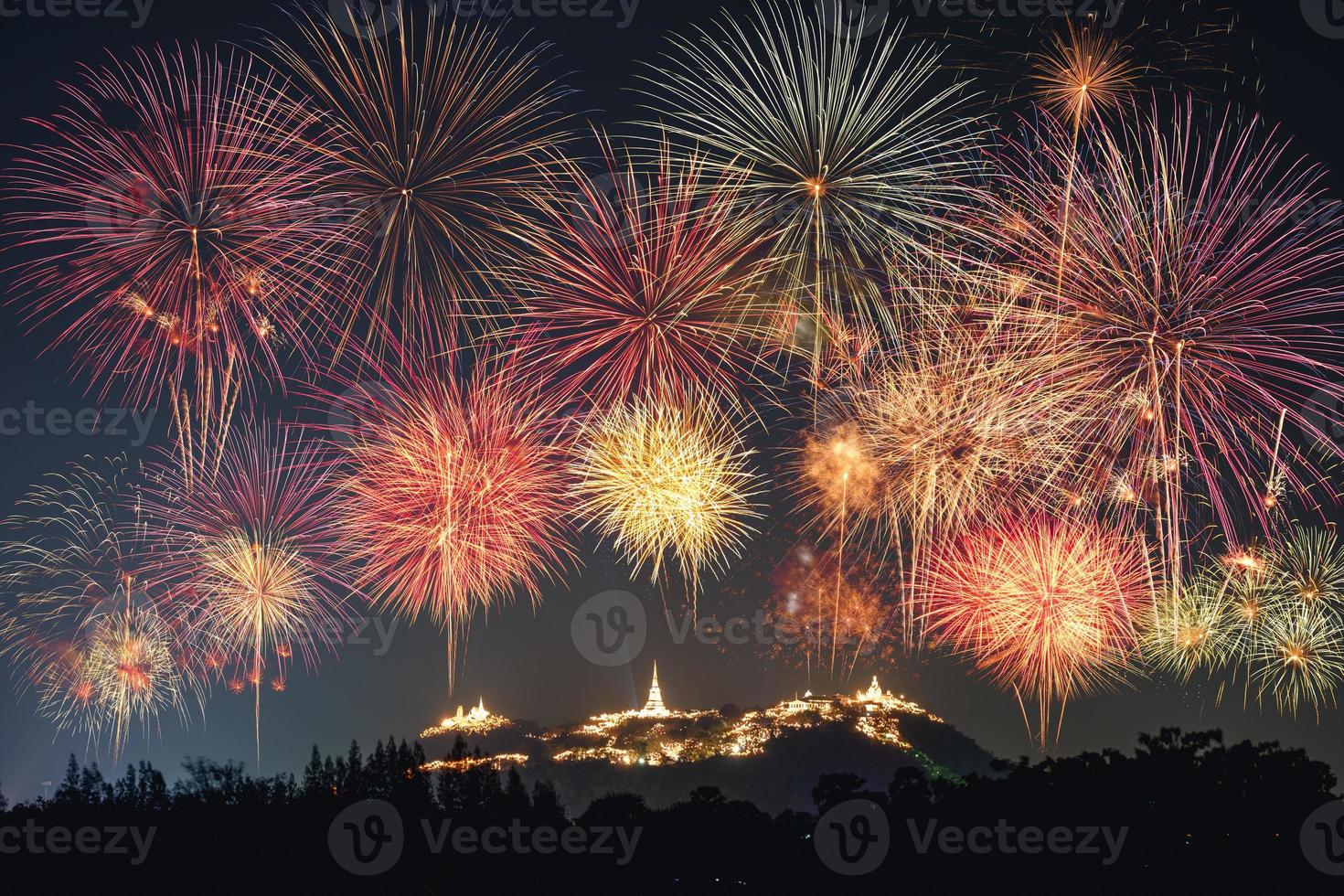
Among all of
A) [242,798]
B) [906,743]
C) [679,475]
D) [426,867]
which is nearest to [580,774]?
[906,743]

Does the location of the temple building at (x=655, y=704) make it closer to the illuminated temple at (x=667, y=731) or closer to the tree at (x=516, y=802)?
the illuminated temple at (x=667, y=731)

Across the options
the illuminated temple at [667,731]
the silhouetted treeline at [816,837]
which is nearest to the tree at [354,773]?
the silhouetted treeline at [816,837]

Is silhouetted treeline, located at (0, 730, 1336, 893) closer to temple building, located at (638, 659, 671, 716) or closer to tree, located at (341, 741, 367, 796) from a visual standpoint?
tree, located at (341, 741, 367, 796)

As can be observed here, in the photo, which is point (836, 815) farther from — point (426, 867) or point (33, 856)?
point (33, 856)

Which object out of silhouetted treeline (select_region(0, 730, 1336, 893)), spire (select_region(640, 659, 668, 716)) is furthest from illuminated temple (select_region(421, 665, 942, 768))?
silhouetted treeline (select_region(0, 730, 1336, 893))

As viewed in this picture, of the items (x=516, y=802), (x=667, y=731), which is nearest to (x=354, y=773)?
(x=516, y=802)
